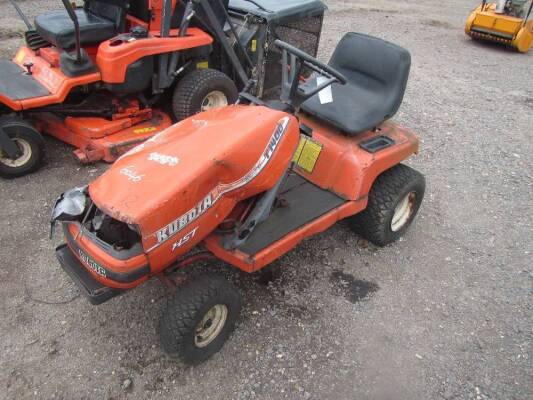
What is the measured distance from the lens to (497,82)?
6.43 metres

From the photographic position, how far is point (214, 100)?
4.17 meters

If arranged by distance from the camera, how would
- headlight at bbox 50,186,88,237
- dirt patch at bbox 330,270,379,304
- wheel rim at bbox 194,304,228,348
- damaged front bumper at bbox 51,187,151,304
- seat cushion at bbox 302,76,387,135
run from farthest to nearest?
1. seat cushion at bbox 302,76,387,135
2. dirt patch at bbox 330,270,379,304
3. wheel rim at bbox 194,304,228,348
4. headlight at bbox 50,186,88,237
5. damaged front bumper at bbox 51,187,151,304

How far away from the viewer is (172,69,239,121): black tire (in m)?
3.88

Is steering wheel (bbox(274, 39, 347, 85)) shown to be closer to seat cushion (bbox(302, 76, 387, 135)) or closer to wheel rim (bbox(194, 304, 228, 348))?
seat cushion (bbox(302, 76, 387, 135))

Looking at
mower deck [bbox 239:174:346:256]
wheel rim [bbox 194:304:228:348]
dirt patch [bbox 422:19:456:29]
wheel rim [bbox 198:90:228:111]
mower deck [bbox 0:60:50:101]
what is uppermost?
mower deck [bbox 0:60:50:101]

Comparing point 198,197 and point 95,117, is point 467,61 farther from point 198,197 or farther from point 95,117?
point 198,197

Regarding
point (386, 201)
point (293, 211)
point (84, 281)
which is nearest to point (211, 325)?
point (84, 281)

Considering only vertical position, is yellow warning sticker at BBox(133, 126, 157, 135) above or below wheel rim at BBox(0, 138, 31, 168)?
above

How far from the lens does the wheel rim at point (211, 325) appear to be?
7.17ft

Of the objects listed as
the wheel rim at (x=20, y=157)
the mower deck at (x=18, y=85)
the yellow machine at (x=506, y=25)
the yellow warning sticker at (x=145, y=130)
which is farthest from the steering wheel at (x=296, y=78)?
the yellow machine at (x=506, y=25)

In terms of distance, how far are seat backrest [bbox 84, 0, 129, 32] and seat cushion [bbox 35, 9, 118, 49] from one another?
0.13 ft

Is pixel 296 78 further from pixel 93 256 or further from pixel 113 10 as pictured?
pixel 113 10

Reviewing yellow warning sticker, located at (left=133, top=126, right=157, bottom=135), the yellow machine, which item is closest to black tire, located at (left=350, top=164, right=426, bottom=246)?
yellow warning sticker, located at (left=133, top=126, right=157, bottom=135)

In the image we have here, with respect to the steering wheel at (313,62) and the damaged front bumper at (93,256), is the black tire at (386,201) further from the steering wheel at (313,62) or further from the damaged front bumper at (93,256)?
the damaged front bumper at (93,256)
